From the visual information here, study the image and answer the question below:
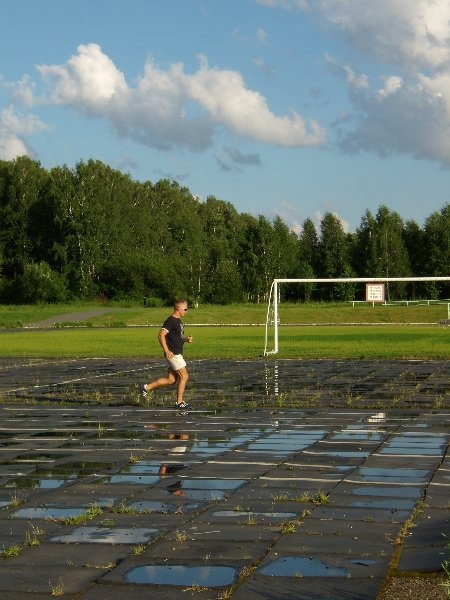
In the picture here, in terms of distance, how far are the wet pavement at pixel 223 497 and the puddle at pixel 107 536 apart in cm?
2

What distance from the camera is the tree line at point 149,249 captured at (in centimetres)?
9725

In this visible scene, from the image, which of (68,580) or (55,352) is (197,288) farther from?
(68,580)

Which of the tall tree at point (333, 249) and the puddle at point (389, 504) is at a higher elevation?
the tall tree at point (333, 249)

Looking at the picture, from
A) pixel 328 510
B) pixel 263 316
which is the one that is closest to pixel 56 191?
pixel 263 316

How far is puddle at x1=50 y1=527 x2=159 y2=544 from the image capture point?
6930 millimetres

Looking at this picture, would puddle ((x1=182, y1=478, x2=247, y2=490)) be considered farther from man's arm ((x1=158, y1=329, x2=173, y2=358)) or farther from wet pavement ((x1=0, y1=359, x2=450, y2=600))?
man's arm ((x1=158, y1=329, x2=173, y2=358))

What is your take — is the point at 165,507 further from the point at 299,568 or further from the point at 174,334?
the point at 174,334

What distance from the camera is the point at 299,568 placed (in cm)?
614

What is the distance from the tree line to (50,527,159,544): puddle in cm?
8420

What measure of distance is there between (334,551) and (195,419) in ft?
27.1

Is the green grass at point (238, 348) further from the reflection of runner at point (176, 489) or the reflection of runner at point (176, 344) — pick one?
the reflection of runner at point (176, 489)

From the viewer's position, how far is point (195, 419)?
14.8 m

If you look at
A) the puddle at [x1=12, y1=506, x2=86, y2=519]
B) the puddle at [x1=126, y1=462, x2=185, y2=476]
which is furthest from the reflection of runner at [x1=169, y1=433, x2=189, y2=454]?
the puddle at [x1=12, y1=506, x2=86, y2=519]

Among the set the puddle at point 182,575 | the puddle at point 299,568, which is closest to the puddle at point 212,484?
the puddle at point 299,568
